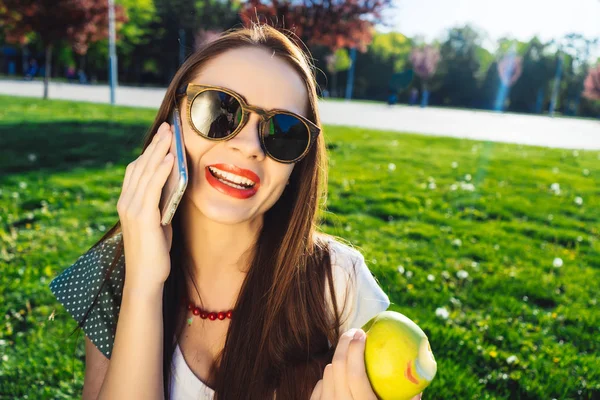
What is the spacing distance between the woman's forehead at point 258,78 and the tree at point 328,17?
8.91m

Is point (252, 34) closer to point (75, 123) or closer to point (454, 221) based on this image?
point (454, 221)

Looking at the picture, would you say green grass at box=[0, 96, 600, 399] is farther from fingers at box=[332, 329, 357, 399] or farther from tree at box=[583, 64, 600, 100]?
tree at box=[583, 64, 600, 100]

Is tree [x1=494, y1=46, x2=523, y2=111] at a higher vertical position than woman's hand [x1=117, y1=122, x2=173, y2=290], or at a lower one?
higher

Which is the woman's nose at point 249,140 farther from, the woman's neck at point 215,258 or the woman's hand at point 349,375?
the woman's hand at point 349,375

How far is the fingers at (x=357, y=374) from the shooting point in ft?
3.72

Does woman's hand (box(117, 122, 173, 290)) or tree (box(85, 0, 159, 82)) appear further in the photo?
tree (box(85, 0, 159, 82))

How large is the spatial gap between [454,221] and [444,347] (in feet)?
8.25

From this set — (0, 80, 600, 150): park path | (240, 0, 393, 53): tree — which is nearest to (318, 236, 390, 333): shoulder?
(240, 0, 393, 53): tree

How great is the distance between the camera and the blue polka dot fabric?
1657 mm

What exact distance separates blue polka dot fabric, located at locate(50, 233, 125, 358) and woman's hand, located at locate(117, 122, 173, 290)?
1.08 feet

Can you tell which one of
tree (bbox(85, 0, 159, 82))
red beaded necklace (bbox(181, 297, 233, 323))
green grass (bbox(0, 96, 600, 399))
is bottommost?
green grass (bbox(0, 96, 600, 399))

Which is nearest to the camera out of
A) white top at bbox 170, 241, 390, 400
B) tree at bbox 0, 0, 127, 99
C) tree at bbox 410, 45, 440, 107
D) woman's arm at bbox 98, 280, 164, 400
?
woman's arm at bbox 98, 280, 164, 400

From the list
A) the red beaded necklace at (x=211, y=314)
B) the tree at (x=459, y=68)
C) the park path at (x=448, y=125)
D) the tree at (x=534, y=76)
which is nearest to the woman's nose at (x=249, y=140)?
the red beaded necklace at (x=211, y=314)

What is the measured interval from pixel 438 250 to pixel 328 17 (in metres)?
7.72
